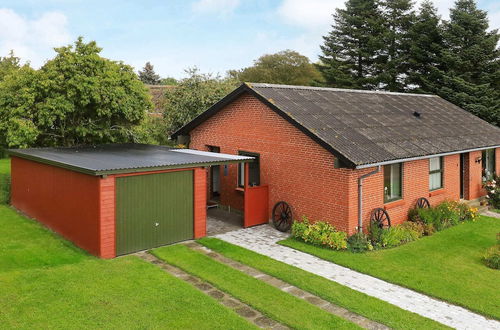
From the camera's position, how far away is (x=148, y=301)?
841 centimetres

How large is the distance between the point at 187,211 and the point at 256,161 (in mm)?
3789

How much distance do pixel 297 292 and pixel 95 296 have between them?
4.11m

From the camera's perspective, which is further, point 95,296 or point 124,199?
point 124,199

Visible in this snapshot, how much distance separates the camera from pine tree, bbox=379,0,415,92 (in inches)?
1511

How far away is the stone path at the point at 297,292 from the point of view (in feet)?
25.5

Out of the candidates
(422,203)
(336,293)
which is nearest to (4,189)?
(336,293)

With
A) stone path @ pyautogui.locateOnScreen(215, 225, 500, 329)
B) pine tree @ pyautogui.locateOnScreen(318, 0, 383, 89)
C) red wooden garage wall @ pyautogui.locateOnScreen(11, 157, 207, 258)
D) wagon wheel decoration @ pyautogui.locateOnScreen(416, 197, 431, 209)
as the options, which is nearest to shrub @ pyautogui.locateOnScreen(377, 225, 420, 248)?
wagon wheel decoration @ pyautogui.locateOnScreen(416, 197, 431, 209)

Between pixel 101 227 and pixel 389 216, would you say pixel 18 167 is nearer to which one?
pixel 101 227

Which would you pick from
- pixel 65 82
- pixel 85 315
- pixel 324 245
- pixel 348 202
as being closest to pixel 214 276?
pixel 85 315

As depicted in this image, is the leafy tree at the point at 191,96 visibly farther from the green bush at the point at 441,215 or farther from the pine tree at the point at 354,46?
the pine tree at the point at 354,46

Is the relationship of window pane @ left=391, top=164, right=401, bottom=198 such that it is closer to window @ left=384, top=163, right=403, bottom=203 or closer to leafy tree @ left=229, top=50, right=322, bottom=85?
window @ left=384, top=163, right=403, bottom=203

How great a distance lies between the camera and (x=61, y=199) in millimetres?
12938

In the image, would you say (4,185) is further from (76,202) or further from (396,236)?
(396,236)

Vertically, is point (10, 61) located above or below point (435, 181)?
A: above
